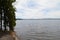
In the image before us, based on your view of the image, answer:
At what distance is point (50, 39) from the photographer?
4994cm

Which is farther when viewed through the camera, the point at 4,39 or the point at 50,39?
the point at 50,39

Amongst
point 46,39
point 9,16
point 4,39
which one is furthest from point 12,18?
point 46,39

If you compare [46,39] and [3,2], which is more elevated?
[3,2]

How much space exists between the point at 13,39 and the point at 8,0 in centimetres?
651

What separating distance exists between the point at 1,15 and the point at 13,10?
2174mm

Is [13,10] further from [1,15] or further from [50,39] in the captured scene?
[50,39]

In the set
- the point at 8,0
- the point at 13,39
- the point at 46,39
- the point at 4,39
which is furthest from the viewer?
the point at 46,39

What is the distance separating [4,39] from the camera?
30219 millimetres

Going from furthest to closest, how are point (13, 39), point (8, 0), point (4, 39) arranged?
point (8, 0)
point (13, 39)
point (4, 39)

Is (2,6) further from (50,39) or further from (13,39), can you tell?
(50,39)

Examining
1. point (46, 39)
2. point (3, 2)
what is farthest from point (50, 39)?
point (3, 2)

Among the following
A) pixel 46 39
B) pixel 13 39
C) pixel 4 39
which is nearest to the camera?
pixel 4 39

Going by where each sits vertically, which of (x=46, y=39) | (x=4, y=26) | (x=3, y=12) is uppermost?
(x=3, y=12)

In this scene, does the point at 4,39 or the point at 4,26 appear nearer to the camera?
the point at 4,39
